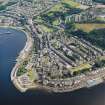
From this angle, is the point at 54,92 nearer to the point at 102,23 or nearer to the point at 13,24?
the point at 102,23

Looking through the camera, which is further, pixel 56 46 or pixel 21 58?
pixel 56 46

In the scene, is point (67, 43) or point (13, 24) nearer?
point (67, 43)

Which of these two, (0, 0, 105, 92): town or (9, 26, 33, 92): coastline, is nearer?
(9, 26, 33, 92): coastline

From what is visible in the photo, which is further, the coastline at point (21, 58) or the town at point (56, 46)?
the town at point (56, 46)

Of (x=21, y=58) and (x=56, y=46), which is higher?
(x=56, y=46)

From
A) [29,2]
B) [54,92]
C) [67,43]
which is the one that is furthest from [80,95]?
[29,2]

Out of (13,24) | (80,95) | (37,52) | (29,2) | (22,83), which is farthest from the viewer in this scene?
(29,2)

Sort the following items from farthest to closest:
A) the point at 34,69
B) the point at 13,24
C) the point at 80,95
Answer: the point at 13,24
the point at 34,69
the point at 80,95

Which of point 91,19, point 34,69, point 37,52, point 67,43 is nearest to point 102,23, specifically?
point 91,19

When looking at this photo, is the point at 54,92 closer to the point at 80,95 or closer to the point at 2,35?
the point at 80,95
